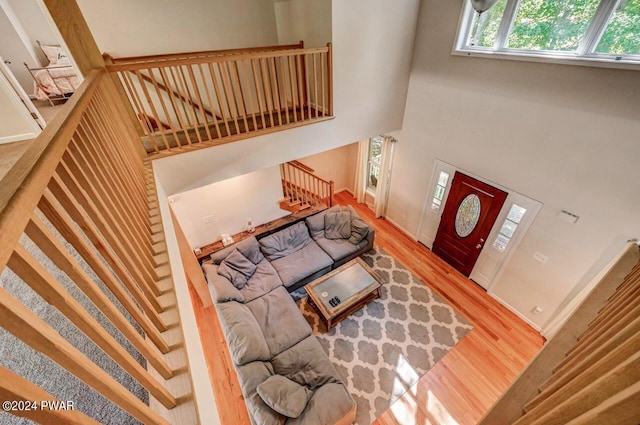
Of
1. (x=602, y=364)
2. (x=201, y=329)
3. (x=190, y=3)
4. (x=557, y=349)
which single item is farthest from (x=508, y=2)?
(x=201, y=329)

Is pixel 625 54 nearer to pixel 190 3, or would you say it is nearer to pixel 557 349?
pixel 557 349

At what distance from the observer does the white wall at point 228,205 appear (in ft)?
15.8

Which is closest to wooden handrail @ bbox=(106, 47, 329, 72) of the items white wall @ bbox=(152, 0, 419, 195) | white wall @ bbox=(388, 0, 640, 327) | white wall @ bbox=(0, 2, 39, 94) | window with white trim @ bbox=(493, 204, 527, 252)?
white wall @ bbox=(152, 0, 419, 195)

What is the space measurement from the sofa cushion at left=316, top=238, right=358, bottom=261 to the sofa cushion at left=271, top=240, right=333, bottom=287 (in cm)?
10

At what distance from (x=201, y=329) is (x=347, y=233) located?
2.86 meters

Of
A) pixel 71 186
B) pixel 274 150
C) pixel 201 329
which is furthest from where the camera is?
pixel 201 329

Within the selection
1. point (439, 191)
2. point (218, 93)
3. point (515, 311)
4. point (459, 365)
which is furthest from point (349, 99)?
point (515, 311)

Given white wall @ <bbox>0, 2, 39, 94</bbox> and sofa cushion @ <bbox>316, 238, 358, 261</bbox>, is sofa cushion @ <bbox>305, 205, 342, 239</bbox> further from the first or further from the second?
white wall @ <bbox>0, 2, 39, 94</bbox>

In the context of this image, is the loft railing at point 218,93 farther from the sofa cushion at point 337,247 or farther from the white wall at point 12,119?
the sofa cushion at point 337,247

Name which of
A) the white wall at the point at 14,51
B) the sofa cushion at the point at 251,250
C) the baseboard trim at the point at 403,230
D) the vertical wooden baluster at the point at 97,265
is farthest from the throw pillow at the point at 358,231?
the white wall at the point at 14,51

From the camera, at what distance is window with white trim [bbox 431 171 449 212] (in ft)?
13.9

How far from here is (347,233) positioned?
4.86 metres

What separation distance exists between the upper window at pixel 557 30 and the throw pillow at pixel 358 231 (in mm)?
2963

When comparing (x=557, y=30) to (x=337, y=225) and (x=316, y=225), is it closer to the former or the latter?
(x=337, y=225)
